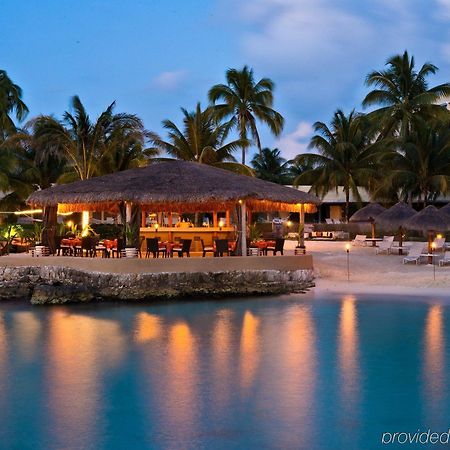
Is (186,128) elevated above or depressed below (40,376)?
above

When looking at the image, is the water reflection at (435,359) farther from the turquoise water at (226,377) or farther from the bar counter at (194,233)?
the bar counter at (194,233)

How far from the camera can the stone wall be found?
54.9ft

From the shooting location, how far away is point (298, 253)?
19375mm

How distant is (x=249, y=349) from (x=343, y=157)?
25.3m

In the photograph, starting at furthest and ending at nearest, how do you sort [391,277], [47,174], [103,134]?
[47,174] → [103,134] → [391,277]

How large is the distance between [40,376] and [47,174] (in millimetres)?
24229

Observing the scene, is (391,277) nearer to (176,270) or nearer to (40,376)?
(176,270)

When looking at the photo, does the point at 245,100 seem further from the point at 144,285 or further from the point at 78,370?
the point at 78,370

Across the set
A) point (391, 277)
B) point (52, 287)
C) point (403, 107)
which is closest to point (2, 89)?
point (52, 287)

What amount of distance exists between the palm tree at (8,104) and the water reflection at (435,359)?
1018 inches

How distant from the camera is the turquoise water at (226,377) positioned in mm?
6953

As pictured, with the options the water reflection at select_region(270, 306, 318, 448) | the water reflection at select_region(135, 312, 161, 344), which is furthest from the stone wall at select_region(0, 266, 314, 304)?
the water reflection at select_region(270, 306, 318, 448)

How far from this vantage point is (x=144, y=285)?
16797 millimetres

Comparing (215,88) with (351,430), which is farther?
(215,88)
